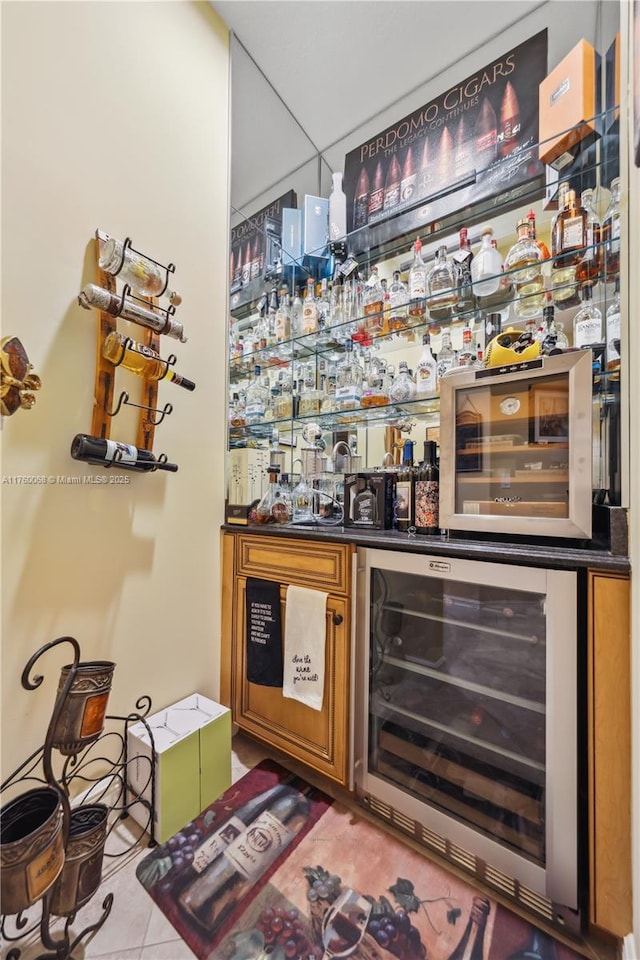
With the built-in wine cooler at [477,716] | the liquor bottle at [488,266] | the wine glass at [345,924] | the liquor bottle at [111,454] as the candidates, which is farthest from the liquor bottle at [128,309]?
the wine glass at [345,924]

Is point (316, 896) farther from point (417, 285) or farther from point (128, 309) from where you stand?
point (417, 285)

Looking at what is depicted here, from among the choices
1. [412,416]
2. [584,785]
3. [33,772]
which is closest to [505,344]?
[412,416]

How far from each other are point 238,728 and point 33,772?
31.3 inches

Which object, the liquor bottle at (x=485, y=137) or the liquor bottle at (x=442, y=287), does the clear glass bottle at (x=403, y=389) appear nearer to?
the liquor bottle at (x=442, y=287)

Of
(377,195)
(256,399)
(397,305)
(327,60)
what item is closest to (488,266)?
(397,305)

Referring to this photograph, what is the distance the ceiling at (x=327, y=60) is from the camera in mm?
1628

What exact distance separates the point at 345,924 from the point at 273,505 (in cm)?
130

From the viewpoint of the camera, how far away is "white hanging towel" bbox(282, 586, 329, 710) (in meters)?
1.36

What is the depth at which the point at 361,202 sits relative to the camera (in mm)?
1987

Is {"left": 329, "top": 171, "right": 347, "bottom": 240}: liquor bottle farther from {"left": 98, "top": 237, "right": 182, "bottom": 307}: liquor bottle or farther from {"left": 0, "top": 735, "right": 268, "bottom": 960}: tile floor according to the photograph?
{"left": 0, "top": 735, "right": 268, "bottom": 960}: tile floor

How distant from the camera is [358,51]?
176cm

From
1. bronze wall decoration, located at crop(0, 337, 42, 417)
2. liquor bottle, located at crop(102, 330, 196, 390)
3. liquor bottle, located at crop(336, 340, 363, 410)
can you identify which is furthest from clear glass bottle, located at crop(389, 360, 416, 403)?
bronze wall decoration, located at crop(0, 337, 42, 417)

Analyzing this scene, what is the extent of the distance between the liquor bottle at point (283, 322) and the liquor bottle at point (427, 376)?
2.39ft

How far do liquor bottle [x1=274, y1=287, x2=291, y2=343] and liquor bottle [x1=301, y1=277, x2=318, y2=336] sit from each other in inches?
4.0
